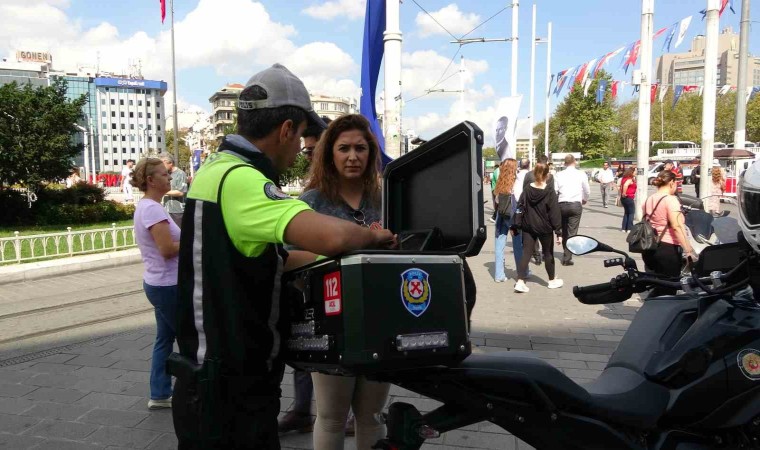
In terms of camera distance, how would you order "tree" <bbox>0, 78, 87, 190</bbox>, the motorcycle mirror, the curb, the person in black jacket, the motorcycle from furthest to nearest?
"tree" <bbox>0, 78, 87, 190</bbox>, the curb, the person in black jacket, the motorcycle mirror, the motorcycle

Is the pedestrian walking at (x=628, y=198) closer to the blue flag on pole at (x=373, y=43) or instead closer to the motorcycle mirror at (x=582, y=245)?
the blue flag on pole at (x=373, y=43)

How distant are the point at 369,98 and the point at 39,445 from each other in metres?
5.04

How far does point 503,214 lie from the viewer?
8867 mm

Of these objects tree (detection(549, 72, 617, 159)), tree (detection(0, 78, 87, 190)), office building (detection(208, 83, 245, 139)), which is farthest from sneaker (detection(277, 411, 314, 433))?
office building (detection(208, 83, 245, 139))

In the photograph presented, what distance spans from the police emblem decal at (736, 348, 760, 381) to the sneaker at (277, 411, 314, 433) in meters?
2.59

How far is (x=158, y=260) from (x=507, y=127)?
10.8 m

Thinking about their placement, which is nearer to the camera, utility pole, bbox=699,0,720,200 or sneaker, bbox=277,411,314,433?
sneaker, bbox=277,411,314,433

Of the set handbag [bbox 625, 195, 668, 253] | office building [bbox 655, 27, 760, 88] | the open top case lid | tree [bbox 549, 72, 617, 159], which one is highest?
office building [bbox 655, 27, 760, 88]

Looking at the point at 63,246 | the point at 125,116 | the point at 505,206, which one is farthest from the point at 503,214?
the point at 125,116

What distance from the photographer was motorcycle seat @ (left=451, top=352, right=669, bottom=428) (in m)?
1.94

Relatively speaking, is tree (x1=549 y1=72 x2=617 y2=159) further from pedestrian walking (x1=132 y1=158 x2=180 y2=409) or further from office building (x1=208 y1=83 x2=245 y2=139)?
office building (x1=208 y1=83 x2=245 y2=139)

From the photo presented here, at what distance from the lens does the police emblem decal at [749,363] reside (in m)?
2.20

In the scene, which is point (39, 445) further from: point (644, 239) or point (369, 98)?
point (644, 239)

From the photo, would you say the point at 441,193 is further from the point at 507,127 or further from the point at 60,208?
the point at 60,208
